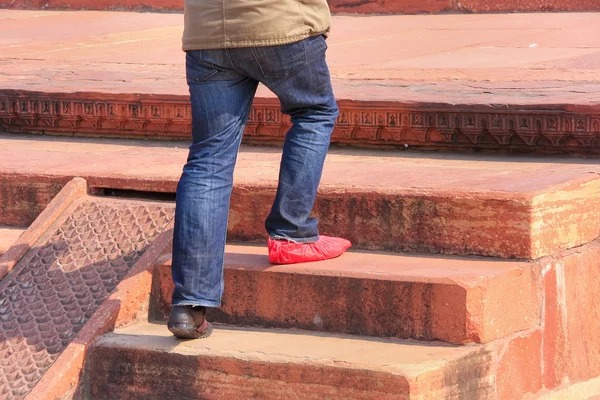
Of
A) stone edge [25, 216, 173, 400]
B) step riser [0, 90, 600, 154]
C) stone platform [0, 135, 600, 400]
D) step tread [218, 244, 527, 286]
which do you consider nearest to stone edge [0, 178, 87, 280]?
stone platform [0, 135, 600, 400]

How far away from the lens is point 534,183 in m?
3.59

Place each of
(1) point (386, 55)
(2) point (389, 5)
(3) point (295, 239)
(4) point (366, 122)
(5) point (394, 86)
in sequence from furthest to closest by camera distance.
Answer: (2) point (389, 5) < (1) point (386, 55) < (5) point (394, 86) < (4) point (366, 122) < (3) point (295, 239)

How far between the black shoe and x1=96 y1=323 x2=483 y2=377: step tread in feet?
0.12

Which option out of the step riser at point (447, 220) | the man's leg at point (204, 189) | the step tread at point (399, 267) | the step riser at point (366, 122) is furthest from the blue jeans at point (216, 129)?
the step riser at point (366, 122)

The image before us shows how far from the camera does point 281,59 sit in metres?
3.18

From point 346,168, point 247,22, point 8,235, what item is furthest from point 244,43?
point 8,235

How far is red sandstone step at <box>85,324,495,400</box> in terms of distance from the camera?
298cm

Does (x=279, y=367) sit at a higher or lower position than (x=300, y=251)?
lower

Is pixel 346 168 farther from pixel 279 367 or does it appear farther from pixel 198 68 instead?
pixel 279 367

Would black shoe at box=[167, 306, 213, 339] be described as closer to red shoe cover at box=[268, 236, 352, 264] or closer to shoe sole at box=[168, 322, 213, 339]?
shoe sole at box=[168, 322, 213, 339]

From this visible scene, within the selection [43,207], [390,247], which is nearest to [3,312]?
[43,207]

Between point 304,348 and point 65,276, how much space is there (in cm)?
98

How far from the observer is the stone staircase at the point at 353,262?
3184 millimetres

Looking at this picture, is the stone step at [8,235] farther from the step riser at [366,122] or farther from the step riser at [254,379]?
the step riser at [366,122]
